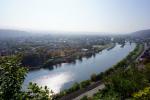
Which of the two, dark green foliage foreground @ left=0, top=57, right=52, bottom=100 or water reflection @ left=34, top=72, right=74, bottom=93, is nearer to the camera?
dark green foliage foreground @ left=0, top=57, right=52, bottom=100

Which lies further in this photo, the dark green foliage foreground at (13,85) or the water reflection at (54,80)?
the water reflection at (54,80)

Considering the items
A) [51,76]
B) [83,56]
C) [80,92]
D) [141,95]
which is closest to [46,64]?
[51,76]

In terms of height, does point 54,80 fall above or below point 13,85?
below

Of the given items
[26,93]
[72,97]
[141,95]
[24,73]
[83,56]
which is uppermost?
[24,73]

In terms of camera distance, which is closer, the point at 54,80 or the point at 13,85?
the point at 13,85

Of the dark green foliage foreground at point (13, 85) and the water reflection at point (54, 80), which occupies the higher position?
the dark green foliage foreground at point (13, 85)

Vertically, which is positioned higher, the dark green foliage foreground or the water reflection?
the dark green foliage foreground

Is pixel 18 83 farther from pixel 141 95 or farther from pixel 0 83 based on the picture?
pixel 141 95

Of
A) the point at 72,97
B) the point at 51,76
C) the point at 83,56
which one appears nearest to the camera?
the point at 72,97
